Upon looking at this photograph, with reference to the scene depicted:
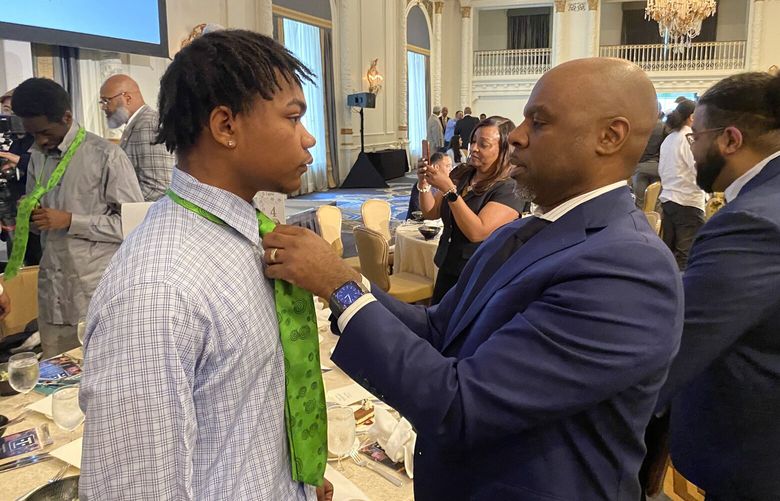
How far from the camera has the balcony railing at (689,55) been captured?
16.1 metres

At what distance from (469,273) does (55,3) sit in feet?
17.5

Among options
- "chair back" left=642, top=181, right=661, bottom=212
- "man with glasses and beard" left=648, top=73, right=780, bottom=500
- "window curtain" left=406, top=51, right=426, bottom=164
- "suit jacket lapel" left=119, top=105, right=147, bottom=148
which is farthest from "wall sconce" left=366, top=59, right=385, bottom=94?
"man with glasses and beard" left=648, top=73, right=780, bottom=500

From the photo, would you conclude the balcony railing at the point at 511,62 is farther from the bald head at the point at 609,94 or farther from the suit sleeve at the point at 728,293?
the bald head at the point at 609,94

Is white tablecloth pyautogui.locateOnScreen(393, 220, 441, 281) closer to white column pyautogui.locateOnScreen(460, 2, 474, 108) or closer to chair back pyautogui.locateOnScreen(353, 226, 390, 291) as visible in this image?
chair back pyautogui.locateOnScreen(353, 226, 390, 291)

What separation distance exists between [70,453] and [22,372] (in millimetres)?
409

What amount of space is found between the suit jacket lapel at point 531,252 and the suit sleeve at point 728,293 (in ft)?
1.68

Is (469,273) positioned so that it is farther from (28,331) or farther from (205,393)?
(28,331)

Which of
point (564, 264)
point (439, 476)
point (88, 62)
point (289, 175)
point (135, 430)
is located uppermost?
point (88, 62)

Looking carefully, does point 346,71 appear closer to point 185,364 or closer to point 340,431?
point 340,431

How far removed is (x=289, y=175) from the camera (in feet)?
3.09

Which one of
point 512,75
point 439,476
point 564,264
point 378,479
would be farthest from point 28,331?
point 512,75

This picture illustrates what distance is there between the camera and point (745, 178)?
1.63m

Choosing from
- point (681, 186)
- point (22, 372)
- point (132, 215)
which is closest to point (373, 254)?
point (132, 215)

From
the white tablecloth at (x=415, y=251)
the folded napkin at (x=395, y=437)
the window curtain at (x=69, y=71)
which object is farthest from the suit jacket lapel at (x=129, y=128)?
the window curtain at (x=69, y=71)
